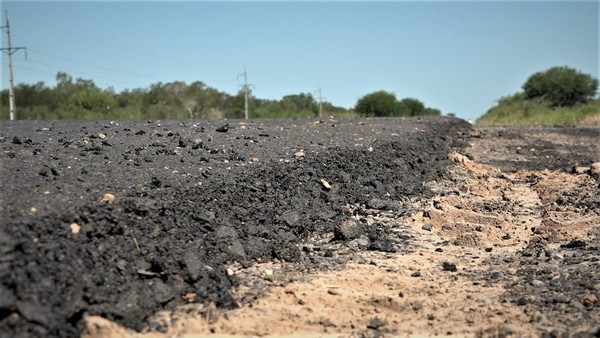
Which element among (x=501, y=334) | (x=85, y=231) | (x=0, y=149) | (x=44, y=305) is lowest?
(x=501, y=334)

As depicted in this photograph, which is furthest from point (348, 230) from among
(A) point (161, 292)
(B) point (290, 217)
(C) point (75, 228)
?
(C) point (75, 228)

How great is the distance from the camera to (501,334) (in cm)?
363

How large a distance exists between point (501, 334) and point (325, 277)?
1363 mm

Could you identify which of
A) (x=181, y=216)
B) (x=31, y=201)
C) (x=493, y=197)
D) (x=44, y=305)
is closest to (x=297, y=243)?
(x=181, y=216)

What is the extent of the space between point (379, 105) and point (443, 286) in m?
49.7

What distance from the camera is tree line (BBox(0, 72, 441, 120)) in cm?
3800

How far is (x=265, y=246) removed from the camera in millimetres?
4996

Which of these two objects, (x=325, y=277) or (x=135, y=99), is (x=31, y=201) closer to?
(x=325, y=277)

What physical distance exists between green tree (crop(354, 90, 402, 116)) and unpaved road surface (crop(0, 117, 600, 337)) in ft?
148

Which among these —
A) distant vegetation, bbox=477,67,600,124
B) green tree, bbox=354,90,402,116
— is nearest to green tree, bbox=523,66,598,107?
distant vegetation, bbox=477,67,600,124

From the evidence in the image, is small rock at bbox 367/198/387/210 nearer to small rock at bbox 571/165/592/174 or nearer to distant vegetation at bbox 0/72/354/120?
small rock at bbox 571/165/592/174

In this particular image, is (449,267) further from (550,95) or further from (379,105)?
(379,105)

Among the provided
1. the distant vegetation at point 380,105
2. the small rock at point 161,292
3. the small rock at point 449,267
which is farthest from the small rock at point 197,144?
the distant vegetation at point 380,105

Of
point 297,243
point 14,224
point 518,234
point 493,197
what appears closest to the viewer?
point 14,224
